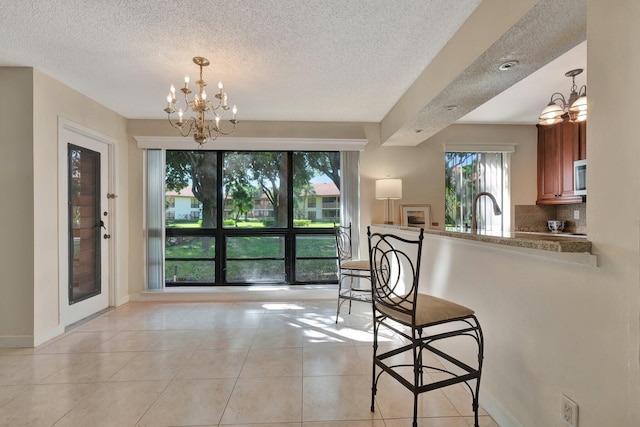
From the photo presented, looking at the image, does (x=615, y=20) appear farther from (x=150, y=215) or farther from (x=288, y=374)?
(x=150, y=215)

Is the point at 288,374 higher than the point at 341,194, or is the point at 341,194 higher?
the point at 341,194

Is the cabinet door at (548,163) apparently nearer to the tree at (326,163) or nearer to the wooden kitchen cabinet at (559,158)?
the wooden kitchen cabinet at (559,158)

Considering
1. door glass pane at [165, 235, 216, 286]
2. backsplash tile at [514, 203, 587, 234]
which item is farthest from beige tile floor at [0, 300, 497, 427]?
backsplash tile at [514, 203, 587, 234]

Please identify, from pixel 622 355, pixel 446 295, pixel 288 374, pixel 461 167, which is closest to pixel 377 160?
pixel 461 167

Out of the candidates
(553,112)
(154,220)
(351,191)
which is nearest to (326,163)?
(351,191)

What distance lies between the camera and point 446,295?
235 cm

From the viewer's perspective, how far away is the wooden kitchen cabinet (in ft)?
12.8

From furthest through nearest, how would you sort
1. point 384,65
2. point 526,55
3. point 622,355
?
point 384,65
point 526,55
point 622,355

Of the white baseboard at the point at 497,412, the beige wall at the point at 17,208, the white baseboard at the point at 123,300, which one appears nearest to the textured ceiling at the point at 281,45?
the beige wall at the point at 17,208

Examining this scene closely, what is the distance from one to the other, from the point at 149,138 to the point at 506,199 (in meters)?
5.21

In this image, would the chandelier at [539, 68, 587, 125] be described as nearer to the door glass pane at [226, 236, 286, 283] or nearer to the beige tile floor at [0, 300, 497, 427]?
the beige tile floor at [0, 300, 497, 427]

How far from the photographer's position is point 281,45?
2.38m

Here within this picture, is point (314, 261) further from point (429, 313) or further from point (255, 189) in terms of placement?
point (429, 313)

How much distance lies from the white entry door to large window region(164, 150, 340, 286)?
0.77 meters
